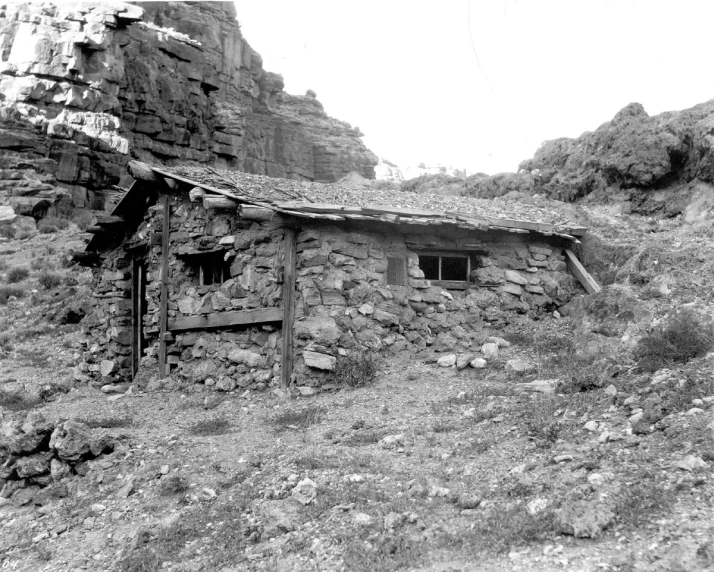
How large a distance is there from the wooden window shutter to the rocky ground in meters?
1.32

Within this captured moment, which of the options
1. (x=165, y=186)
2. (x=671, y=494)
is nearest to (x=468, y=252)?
(x=165, y=186)

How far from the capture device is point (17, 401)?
1195cm

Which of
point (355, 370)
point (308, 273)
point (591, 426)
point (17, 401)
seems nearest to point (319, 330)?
point (355, 370)

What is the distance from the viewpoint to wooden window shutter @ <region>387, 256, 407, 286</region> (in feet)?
36.4

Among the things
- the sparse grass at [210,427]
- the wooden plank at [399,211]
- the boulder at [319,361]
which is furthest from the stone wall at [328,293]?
the sparse grass at [210,427]

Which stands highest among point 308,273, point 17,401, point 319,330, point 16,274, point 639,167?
point 639,167

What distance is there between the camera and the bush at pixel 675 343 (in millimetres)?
7676

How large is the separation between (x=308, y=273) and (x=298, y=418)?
2.43 metres

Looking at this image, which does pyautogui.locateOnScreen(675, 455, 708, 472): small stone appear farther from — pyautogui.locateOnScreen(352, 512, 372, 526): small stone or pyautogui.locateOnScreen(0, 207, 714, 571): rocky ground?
pyautogui.locateOnScreen(352, 512, 372, 526): small stone

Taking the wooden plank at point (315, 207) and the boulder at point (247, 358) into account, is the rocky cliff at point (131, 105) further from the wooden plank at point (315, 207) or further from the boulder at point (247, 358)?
the wooden plank at point (315, 207)

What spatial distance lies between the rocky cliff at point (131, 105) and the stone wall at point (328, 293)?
2248cm

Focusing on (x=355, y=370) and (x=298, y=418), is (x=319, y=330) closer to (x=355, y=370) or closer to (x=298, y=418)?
(x=355, y=370)

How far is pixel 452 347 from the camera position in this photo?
35.4 ft

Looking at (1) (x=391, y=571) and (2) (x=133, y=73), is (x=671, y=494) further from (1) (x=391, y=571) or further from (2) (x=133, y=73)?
(2) (x=133, y=73)
